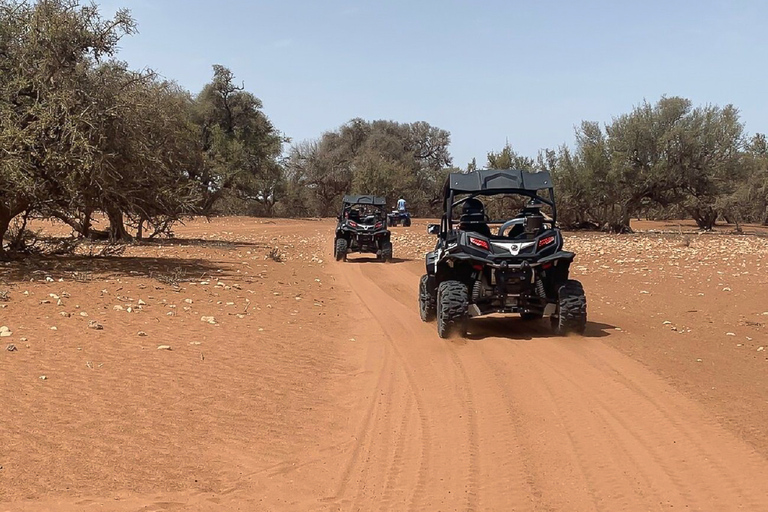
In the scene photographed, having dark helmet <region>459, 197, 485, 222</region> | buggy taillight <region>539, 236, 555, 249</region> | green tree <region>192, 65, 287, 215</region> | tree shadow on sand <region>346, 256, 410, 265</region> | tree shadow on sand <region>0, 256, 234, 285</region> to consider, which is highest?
green tree <region>192, 65, 287, 215</region>

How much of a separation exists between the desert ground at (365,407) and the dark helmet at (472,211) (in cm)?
162

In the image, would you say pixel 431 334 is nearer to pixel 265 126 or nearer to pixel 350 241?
pixel 350 241

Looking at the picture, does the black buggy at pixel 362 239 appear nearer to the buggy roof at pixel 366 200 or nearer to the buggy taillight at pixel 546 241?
the buggy roof at pixel 366 200

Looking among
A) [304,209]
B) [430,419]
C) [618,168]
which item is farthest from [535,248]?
[304,209]

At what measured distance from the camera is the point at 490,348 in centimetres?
859

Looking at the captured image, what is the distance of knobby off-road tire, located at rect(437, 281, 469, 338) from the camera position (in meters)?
8.98

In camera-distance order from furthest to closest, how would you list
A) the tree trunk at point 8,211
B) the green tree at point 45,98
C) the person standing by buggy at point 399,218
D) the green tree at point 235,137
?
the person standing by buggy at point 399,218 → the green tree at point 235,137 → the tree trunk at point 8,211 → the green tree at point 45,98

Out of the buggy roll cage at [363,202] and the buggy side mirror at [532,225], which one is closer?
the buggy side mirror at [532,225]

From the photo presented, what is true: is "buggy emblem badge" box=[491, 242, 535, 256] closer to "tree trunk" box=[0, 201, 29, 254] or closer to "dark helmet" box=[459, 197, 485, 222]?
"dark helmet" box=[459, 197, 485, 222]

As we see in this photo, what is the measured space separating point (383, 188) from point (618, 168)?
88.7ft

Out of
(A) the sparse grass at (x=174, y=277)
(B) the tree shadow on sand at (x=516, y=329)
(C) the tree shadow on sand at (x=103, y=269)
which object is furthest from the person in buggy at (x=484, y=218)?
(C) the tree shadow on sand at (x=103, y=269)

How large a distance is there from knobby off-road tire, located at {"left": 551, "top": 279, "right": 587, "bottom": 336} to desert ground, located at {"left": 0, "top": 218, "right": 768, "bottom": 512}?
0.24 meters

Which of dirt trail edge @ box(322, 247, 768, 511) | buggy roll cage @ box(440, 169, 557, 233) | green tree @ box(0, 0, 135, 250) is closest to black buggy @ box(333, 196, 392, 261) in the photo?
green tree @ box(0, 0, 135, 250)

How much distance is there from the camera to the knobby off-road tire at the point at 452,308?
8.98m
